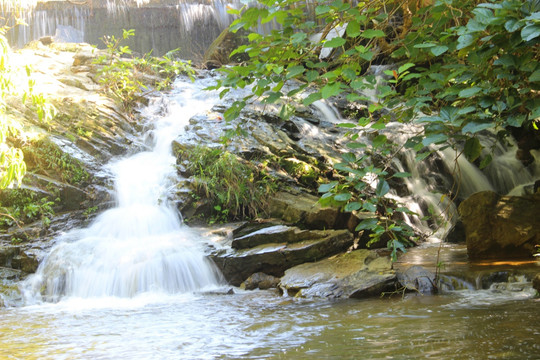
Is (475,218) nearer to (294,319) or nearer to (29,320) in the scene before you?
(294,319)

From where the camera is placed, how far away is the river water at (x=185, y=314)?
3008mm

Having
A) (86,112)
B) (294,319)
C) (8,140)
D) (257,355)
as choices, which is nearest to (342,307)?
(294,319)

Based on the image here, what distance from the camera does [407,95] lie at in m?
3.19

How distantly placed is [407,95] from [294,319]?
6.87 ft

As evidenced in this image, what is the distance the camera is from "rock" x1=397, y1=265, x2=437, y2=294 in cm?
476

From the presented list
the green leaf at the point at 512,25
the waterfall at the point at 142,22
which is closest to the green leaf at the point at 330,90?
the green leaf at the point at 512,25

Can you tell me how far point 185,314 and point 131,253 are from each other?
196 cm

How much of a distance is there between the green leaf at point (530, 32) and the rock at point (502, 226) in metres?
4.35

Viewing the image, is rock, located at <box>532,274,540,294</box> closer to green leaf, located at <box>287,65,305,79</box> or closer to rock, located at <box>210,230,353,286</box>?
rock, located at <box>210,230,353,286</box>

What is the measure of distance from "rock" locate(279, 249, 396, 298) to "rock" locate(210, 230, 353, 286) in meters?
0.21

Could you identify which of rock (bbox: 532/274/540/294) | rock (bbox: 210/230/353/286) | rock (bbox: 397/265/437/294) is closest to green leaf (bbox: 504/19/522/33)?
rock (bbox: 532/274/540/294)

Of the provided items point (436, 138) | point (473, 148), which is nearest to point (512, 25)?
point (436, 138)

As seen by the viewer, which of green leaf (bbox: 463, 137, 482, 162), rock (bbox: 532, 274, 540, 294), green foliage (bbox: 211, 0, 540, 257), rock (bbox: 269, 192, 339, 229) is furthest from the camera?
rock (bbox: 269, 192, 339, 229)

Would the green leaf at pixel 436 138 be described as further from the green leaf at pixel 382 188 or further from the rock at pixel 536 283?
the rock at pixel 536 283
